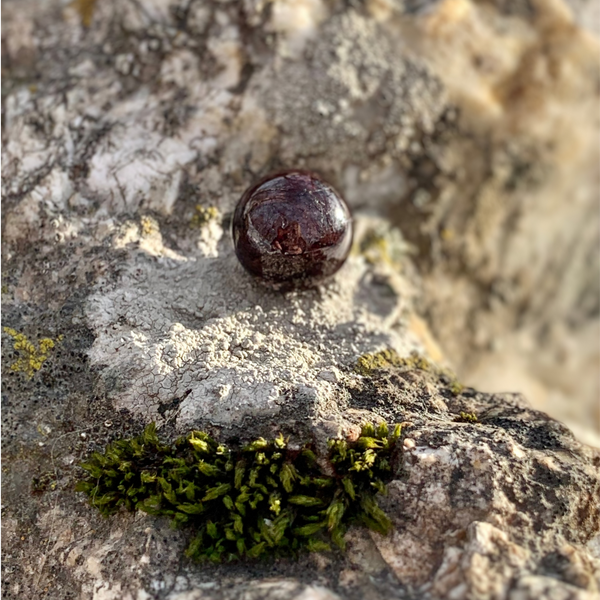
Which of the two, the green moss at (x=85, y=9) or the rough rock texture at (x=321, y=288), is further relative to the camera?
the green moss at (x=85, y=9)

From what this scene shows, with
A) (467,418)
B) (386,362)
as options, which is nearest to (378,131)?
(386,362)

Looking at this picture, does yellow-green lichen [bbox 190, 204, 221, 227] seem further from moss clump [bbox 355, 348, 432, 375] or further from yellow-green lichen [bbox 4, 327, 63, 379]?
moss clump [bbox 355, 348, 432, 375]

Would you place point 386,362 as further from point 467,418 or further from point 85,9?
point 85,9

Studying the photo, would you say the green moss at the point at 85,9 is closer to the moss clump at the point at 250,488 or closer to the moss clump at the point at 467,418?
the moss clump at the point at 250,488

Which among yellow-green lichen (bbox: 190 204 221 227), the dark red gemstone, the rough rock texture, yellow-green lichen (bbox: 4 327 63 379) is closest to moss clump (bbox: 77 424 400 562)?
the rough rock texture

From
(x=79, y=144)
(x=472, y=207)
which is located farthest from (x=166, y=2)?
(x=472, y=207)

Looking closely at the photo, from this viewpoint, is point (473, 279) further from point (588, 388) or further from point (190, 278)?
point (190, 278)

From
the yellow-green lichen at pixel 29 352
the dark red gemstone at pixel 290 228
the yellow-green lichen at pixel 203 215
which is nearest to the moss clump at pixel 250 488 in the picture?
the yellow-green lichen at pixel 29 352
